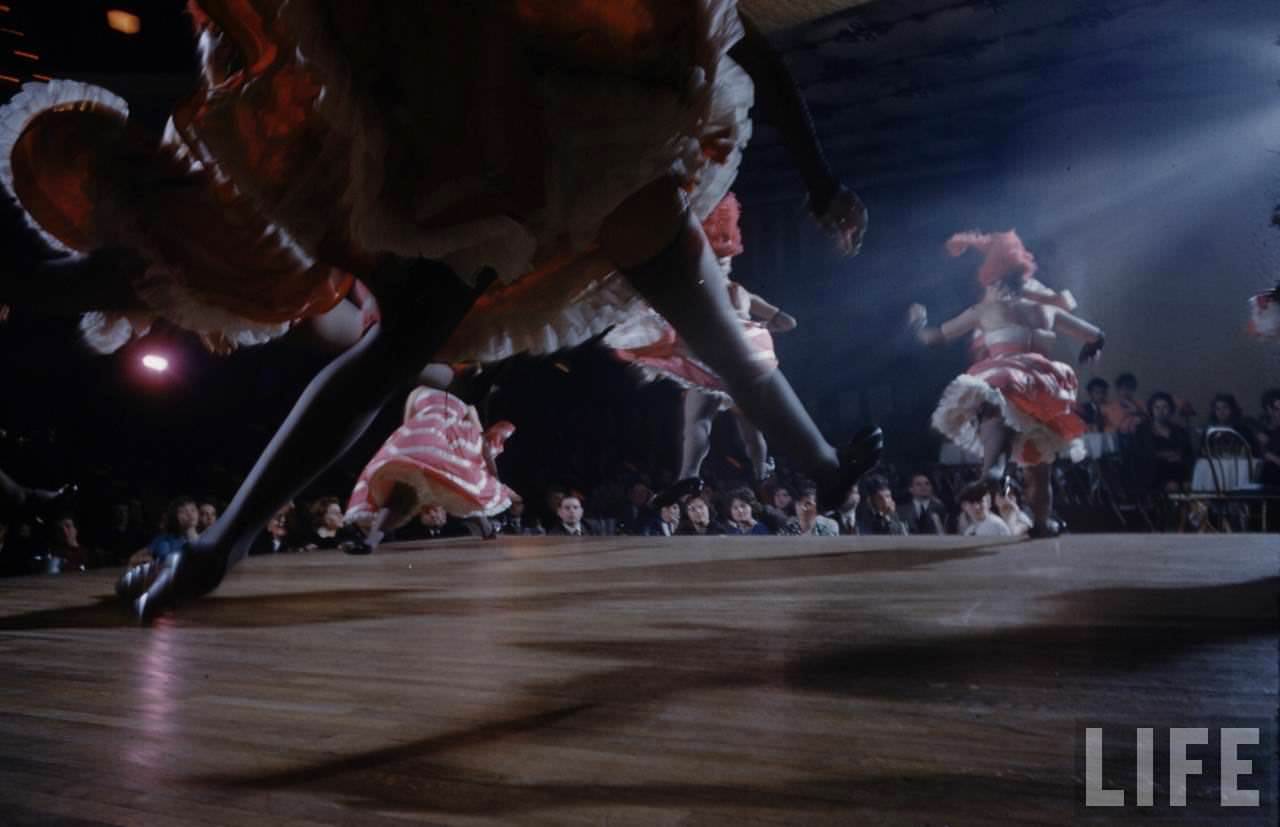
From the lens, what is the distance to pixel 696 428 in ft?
11.5

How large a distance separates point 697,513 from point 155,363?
8.58 ft

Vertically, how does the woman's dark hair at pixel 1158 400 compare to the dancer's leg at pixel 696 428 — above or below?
above

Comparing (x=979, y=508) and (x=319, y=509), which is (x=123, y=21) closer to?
(x=319, y=509)

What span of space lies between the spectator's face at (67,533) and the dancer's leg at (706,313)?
8.72ft

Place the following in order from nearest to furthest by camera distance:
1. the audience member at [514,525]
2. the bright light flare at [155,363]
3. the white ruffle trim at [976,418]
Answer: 1. the white ruffle trim at [976,418]
2. the bright light flare at [155,363]
3. the audience member at [514,525]

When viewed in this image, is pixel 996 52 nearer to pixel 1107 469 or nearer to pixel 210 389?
pixel 1107 469

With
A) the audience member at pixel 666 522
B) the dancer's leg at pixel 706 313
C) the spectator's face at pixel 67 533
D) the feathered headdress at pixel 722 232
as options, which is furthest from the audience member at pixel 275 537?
the dancer's leg at pixel 706 313

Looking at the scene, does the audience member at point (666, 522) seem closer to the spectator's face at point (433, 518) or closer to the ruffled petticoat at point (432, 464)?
the spectator's face at point (433, 518)

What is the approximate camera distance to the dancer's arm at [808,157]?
4.99 ft

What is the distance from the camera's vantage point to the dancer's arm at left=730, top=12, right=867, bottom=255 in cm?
152

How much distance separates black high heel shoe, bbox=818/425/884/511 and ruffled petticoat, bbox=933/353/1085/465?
1.27 metres

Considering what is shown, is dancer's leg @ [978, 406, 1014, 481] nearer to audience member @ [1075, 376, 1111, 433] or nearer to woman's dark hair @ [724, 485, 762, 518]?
woman's dark hair @ [724, 485, 762, 518]

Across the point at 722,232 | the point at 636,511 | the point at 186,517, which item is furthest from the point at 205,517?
the point at 636,511

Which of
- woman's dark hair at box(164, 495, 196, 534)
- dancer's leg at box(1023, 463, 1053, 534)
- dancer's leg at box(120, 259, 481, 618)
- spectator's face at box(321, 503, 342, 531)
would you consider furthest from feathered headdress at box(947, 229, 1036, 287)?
woman's dark hair at box(164, 495, 196, 534)
